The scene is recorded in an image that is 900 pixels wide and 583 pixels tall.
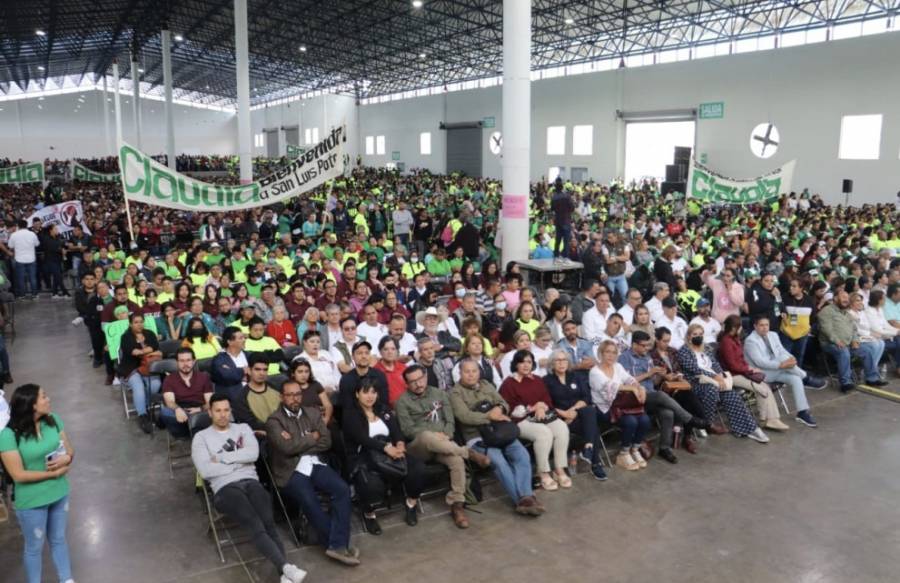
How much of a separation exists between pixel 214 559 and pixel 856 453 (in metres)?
6.20

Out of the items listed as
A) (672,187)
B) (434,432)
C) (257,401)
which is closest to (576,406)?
(434,432)

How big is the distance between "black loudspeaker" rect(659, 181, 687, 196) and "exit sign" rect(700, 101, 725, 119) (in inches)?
135

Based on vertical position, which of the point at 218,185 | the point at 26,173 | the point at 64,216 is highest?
the point at 26,173

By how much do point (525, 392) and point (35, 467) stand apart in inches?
154

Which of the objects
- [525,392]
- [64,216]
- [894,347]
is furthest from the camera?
[64,216]

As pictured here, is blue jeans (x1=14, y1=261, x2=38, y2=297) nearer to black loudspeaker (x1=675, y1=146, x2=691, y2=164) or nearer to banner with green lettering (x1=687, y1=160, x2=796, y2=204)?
banner with green lettering (x1=687, y1=160, x2=796, y2=204)

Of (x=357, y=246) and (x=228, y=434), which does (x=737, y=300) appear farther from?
(x=228, y=434)

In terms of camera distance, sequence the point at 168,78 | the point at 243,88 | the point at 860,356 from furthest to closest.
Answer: the point at 168,78 < the point at 243,88 < the point at 860,356

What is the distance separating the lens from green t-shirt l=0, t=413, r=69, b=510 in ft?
13.9

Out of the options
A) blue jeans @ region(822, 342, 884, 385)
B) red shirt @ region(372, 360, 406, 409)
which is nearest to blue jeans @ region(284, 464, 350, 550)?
red shirt @ region(372, 360, 406, 409)

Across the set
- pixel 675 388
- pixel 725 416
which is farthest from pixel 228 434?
pixel 725 416

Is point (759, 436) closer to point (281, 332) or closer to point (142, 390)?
point (281, 332)

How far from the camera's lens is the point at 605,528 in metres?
5.48

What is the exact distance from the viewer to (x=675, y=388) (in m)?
7.11
